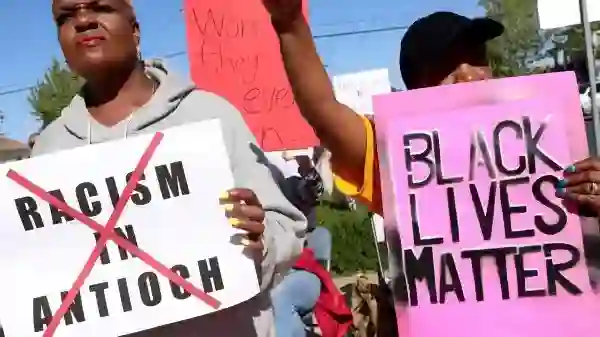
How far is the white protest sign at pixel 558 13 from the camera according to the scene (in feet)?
11.7

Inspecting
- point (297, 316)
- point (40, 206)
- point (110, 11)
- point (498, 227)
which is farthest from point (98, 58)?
point (297, 316)

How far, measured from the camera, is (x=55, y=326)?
1776 millimetres

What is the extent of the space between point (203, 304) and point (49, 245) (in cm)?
37

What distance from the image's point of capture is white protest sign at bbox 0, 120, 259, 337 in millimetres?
1771

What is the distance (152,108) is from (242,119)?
0.21 metres

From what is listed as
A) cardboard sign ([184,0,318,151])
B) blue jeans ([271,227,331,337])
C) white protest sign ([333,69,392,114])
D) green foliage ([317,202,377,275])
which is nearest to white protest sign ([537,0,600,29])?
cardboard sign ([184,0,318,151])

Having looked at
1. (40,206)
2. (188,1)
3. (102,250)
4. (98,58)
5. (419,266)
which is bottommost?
(419,266)

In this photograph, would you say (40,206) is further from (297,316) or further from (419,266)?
(297,316)

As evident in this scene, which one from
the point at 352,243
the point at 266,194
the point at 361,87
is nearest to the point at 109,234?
the point at 266,194

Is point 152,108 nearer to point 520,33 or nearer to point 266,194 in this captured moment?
point 266,194

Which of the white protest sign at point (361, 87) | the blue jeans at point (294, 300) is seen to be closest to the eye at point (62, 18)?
the blue jeans at point (294, 300)

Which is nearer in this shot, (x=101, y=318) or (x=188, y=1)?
(x=101, y=318)

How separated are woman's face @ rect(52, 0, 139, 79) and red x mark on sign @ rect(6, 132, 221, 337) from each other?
212mm

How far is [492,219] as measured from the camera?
185 cm
